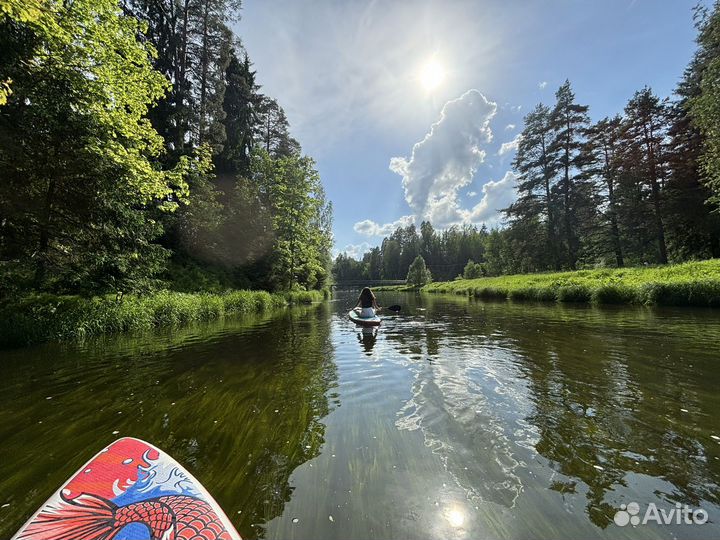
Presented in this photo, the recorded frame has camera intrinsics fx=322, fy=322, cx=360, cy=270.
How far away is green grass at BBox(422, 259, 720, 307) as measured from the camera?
16.0 meters

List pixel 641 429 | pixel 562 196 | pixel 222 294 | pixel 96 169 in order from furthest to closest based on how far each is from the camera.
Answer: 1. pixel 562 196
2. pixel 222 294
3. pixel 96 169
4. pixel 641 429

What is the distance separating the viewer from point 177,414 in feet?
17.4

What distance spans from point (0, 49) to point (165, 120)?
16920mm

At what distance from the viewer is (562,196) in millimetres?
37719

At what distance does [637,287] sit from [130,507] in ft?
77.6

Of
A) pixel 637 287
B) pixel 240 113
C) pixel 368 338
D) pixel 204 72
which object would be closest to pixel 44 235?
pixel 368 338

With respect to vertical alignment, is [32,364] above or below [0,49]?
below

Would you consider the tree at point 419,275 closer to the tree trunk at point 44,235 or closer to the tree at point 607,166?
the tree at point 607,166

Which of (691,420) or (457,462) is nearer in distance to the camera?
(457,462)

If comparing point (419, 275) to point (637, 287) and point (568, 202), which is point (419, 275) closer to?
point (568, 202)

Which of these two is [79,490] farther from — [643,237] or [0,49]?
[643,237]

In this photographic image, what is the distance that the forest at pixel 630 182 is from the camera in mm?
22097

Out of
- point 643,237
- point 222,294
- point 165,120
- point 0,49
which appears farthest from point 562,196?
point 0,49

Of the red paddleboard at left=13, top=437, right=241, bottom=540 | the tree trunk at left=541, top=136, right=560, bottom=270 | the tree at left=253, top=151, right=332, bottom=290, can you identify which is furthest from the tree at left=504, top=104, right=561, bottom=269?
the red paddleboard at left=13, top=437, right=241, bottom=540
